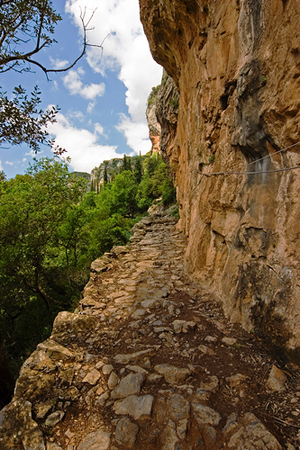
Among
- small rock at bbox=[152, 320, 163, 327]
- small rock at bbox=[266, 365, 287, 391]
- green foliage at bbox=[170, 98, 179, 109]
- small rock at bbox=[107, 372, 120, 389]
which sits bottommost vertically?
small rock at bbox=[152, 320, 163, 327]

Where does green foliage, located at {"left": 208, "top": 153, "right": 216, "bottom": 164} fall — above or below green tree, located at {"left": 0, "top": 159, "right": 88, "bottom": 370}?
above

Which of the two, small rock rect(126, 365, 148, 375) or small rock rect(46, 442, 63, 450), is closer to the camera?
small rock rect(46, 442, 63, 450)

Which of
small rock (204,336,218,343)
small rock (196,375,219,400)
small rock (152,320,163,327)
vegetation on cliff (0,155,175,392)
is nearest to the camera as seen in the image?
small rock (196,375,219,400)

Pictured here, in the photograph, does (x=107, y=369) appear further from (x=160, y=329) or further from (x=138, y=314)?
(x=138, y=314)

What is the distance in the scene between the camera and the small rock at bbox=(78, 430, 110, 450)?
1.94m

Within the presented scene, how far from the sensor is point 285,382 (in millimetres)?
2262

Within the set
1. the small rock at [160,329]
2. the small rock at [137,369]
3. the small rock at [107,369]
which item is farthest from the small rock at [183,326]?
the small rock at [107,369]

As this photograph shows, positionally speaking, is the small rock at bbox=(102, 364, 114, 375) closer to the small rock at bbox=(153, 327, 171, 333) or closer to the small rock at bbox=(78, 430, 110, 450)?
the small rock at bbox=(78, 430, 110, 450)

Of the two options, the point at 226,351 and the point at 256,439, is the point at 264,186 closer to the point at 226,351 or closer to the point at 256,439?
the point at 226,351

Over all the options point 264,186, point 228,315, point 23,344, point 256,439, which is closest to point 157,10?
point 264,186

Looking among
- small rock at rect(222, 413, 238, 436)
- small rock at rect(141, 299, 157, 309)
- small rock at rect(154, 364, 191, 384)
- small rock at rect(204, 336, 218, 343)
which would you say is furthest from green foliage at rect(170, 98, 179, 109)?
small rock at rect(222, 413, 238, 436)

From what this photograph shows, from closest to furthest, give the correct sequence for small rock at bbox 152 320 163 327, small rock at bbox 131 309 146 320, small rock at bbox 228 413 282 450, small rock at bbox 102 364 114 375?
small rock at bbox 228 413 282 450, small rock at bbox 102 364 114 375, small rock at bbox 152 320 163 327, small rock at bbox 131 309 146 320

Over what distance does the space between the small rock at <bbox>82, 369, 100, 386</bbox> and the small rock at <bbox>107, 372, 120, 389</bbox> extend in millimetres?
158

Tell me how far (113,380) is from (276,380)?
72.5 inches
